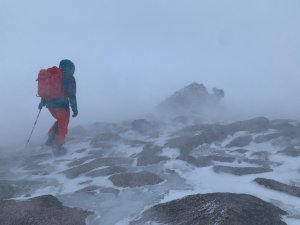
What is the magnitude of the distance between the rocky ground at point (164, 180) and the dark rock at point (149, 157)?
30mm

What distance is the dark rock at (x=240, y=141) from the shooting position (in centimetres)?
1611

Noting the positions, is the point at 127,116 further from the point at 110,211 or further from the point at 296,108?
the point at 110,211

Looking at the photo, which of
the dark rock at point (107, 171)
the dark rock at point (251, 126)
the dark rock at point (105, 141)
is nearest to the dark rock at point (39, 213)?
the dark rock at point (107, 171)

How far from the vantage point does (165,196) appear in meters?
9.62

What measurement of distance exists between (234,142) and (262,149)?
142 cm

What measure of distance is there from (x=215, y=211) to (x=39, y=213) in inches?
130

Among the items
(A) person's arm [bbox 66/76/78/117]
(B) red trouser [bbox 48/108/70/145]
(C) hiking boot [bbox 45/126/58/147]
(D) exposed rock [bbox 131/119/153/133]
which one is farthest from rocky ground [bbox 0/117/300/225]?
(D) exposed rock [bbox 131/119/153/133]

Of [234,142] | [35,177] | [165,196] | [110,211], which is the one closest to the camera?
[110,211]

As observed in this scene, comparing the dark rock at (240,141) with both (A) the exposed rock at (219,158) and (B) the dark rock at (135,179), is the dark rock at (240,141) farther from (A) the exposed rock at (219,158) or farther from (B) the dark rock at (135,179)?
(B) the dark rock at (135,179)

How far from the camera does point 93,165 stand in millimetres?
13234

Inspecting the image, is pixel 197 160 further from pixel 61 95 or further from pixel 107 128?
pixel 107 128

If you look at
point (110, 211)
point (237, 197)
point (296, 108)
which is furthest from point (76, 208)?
point (296, 108)

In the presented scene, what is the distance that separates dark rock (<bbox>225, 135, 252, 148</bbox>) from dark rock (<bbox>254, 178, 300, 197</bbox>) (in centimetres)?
565

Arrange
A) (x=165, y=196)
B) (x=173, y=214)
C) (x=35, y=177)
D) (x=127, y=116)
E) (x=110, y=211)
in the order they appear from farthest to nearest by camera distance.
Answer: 1. (x=127, y=116)
2. (x=35, y=177)
3. (x=165, y=196)
4. (x=110, y=211)
5. (x=173, y=214)
